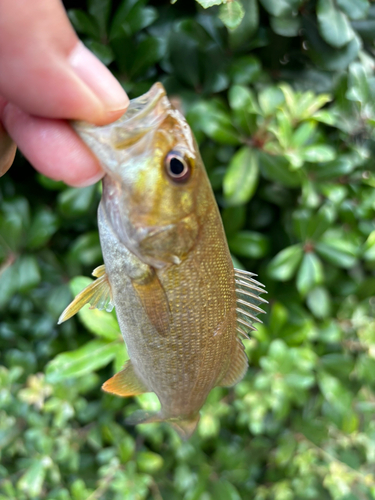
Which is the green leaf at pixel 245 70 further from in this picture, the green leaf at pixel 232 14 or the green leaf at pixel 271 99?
the green leaf at pixel 232 14

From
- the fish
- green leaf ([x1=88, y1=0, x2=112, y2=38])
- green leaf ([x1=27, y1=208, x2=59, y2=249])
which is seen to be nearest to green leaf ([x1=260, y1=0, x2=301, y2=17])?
green leaf ([x1=88, y1=0, x2=112, y2=38])

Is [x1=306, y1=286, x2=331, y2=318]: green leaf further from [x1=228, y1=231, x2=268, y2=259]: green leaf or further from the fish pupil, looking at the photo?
the fish pupil

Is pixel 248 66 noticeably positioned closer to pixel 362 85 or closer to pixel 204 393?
pixel 362 85

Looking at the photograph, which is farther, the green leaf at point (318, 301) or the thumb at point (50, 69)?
the green leaf at point (318, 301)

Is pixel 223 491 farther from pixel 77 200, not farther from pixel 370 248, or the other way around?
pixel 77 200

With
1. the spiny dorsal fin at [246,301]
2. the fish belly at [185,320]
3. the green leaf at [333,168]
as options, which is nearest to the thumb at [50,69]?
the fish belly at [185,320]

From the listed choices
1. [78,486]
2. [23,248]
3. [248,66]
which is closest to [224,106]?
[248,66]

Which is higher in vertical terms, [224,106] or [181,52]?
[181,52]
